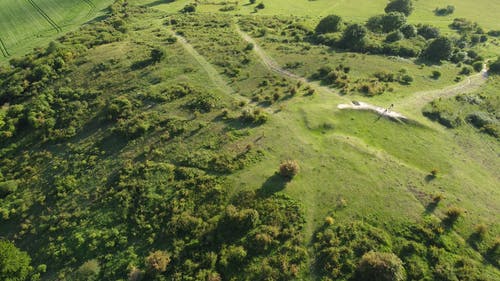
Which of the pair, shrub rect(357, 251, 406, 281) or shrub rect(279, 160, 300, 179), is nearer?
shrub rect(357, 251, 406, 281)

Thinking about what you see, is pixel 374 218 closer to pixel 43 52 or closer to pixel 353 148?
pixel 353 148

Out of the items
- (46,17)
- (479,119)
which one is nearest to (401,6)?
(479,119)

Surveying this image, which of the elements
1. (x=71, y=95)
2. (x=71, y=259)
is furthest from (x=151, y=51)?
(x=71, y=259)

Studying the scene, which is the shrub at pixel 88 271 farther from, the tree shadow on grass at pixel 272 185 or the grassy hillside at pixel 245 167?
the tree shadow on grass at pixel 272 185

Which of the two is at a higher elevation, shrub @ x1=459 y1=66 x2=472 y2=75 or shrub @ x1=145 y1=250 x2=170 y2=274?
shrub @ x1=145 y1=250 x2=170 y2=274

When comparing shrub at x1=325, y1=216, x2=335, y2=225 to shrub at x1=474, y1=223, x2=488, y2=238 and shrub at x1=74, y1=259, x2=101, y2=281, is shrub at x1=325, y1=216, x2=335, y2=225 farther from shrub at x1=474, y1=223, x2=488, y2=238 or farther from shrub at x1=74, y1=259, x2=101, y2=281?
shrub at x1=74, y1=259, x2=101, y2=281

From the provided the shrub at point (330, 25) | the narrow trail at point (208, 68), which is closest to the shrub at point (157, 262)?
the narrow trail at point (208, 68)

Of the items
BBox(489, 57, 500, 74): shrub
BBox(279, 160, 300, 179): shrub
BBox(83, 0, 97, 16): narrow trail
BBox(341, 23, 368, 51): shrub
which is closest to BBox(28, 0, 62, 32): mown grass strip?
BBox(83, 0, 97, 16): narrow trail

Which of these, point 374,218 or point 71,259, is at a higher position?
point 374,218
